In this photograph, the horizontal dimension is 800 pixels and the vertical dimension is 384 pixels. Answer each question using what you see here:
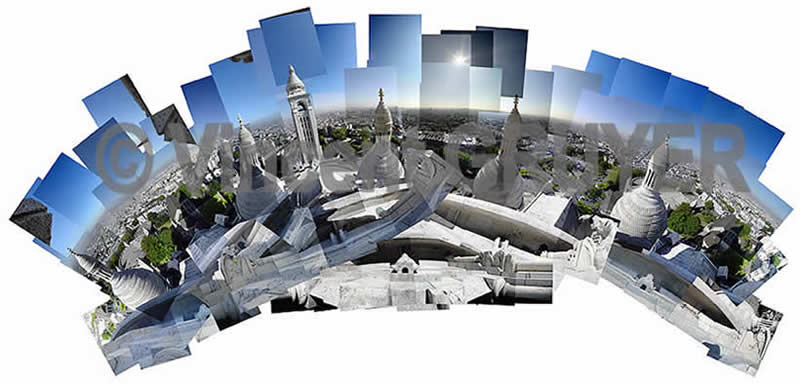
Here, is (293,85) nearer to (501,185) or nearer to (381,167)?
(381,167)

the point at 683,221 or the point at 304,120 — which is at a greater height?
the point at 304,120

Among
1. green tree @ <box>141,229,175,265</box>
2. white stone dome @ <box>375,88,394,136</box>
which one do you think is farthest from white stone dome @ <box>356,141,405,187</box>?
green tree @ <box>141,229,175,265</box>

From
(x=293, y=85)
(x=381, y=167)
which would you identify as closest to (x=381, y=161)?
(x=381, y=167)

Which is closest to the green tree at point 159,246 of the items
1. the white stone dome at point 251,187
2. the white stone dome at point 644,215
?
the white stone dome at point 251,187

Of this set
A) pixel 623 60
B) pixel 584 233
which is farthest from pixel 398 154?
pixel 623 60

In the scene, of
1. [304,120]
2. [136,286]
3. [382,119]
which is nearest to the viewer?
[136,286]

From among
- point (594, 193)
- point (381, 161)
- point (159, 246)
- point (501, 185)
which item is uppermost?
point (381, 161)

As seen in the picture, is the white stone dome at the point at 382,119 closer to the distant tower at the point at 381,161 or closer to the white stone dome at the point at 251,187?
the distant tower at the point at 381,161
